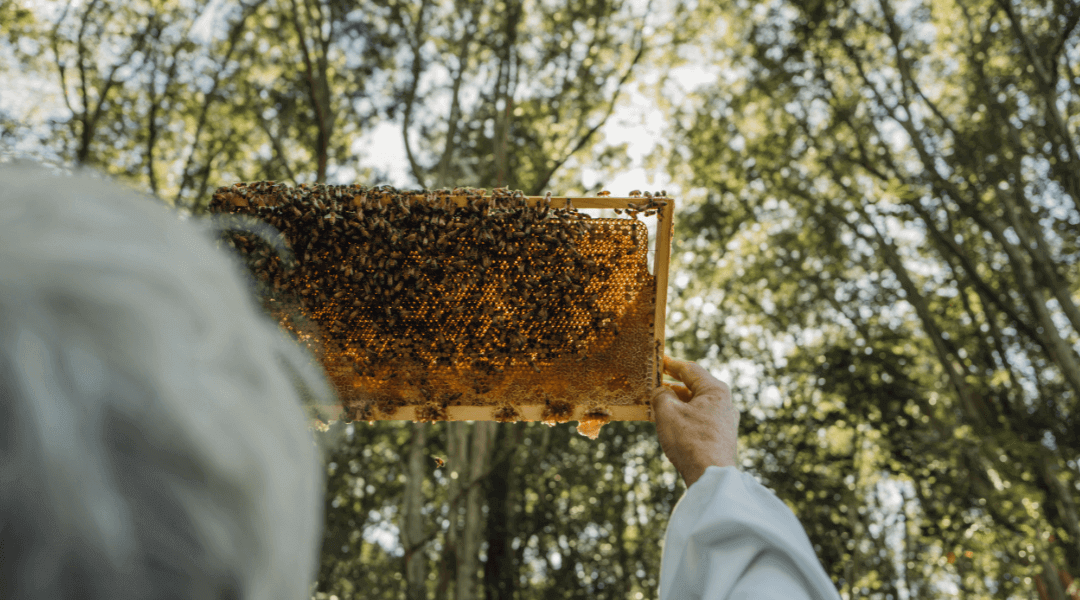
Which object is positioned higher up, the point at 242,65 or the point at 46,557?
the point at 242,65

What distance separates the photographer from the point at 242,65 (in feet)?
25.5

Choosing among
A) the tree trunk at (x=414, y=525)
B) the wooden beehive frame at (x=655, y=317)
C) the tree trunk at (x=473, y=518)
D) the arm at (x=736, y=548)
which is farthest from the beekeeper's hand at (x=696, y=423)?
the tree trunk at (x=414, y=525)

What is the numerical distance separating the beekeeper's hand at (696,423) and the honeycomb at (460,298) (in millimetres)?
203

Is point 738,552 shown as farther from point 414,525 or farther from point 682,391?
point 414,525

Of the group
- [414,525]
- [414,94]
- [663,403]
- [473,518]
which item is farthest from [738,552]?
[414,94]

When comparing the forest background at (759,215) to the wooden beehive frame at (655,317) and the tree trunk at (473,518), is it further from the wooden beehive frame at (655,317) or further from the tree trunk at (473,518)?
the wooden beehive frame at (655,317)

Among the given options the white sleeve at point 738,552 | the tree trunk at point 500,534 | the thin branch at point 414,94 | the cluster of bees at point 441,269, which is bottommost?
the tree trunk at point 500,534

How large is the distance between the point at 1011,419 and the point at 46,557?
9.00m

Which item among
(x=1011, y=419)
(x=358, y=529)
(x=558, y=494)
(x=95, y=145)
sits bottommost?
(x=358, y=529)

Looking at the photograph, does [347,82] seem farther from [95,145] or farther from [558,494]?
[558,494]

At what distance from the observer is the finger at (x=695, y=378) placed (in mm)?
2129

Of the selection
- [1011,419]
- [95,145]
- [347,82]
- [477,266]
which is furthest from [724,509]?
[95,145]

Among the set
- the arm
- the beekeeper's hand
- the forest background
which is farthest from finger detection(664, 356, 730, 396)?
the forest background

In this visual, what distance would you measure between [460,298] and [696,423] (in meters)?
1.13
